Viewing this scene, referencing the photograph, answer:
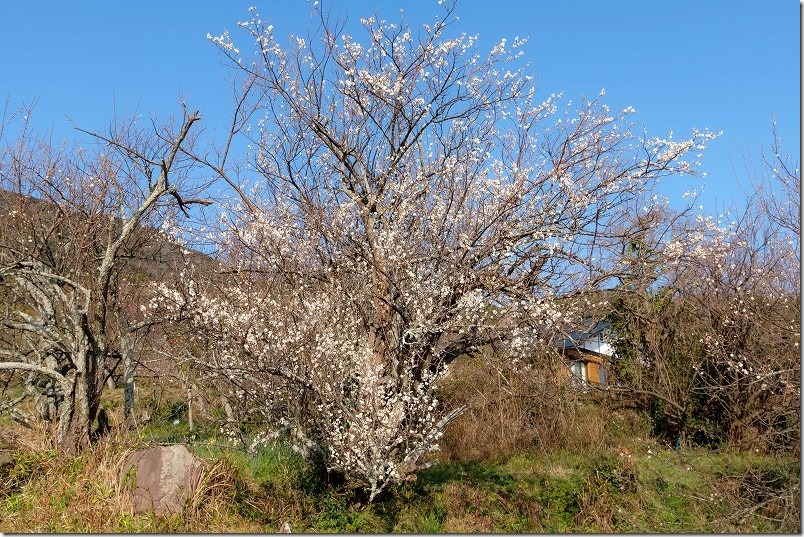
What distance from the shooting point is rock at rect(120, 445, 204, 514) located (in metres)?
5.31

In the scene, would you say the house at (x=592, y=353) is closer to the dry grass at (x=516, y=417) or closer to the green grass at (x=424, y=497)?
the dry grass at (x=516, y=417)

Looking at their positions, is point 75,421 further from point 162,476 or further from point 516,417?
point 516,417

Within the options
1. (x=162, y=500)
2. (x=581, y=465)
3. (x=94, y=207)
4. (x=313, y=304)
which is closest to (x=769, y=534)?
(x=581, y=465)

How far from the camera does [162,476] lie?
17.8 feet

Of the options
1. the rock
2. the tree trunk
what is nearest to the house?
the rock

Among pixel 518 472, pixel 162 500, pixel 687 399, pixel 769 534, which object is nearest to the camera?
pixel 162 500

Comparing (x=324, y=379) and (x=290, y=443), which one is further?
(x=290, y=443)

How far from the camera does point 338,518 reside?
19.2 feet

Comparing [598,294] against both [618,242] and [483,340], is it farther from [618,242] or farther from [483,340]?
[483,340]

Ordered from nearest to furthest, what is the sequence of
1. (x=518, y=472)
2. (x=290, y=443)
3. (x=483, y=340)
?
1. (x=290, y=443)
2. (x=483, y=340)
3. (x=518, y=472)

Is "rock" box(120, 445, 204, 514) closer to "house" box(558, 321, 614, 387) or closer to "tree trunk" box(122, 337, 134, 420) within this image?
"tree trunk" box(122, 337, 134, 420)

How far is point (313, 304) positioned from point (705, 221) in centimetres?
565

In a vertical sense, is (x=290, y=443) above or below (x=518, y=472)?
above

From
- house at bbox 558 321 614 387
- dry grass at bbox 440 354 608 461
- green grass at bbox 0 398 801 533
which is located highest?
house at bbox 558 321 614 387
